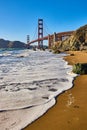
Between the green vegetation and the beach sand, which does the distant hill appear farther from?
the beach sand

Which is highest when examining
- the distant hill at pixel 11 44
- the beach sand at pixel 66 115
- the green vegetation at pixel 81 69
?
the distant hill at pixel 11 44

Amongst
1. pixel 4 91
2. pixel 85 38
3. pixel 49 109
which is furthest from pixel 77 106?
pixel 85 38

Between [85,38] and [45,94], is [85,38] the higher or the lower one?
the higher one

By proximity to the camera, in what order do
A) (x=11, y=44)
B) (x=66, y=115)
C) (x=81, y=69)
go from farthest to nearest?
(x=11, y=44)
(x=81, y=69)
(x=66, y=115)

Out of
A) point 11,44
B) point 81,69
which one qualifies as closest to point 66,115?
point 81,69

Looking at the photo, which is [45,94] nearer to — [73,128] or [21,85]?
[21,85]

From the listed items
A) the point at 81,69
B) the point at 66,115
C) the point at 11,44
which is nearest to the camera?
the point at 66,115

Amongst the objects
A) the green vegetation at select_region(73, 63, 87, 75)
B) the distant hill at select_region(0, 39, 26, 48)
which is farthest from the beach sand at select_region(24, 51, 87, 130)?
the distant hill at select_region(0, 39, 26, 48)

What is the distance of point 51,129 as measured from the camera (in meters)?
4.04

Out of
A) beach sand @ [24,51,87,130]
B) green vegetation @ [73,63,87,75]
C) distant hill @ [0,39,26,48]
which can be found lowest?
beach sand @ [24,51,87,130]

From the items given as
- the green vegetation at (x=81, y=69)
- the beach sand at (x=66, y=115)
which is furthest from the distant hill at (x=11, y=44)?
the beach sand at (x=66, y=115)

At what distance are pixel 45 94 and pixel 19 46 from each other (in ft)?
558

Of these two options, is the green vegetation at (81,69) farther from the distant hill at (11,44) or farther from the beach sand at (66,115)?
the distant hill at (11,44)

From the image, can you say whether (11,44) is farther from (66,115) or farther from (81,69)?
(66,115)
